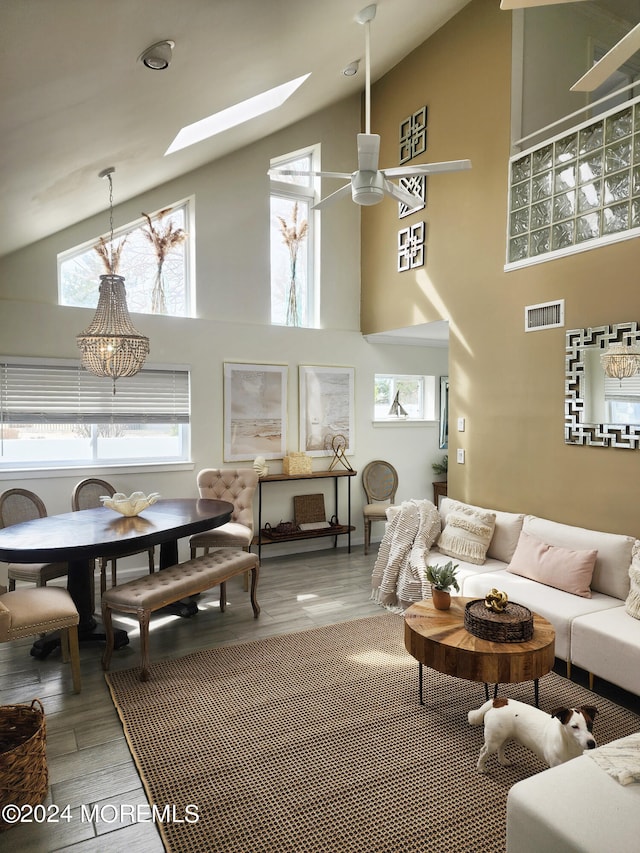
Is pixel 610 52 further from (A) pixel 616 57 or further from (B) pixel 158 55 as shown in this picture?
(B) pixel 158 55

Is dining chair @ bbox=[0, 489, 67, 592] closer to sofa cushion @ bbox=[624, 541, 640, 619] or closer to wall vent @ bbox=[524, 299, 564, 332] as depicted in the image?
sofa cushion @ bbox=[624, 541, 640, 619]

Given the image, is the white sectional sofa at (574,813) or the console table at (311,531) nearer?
the white sectional sofa at (574,813)

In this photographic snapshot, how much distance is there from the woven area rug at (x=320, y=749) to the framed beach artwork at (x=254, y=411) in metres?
2.41

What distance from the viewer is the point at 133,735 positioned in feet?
8.53

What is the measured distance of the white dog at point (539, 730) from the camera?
2104mm

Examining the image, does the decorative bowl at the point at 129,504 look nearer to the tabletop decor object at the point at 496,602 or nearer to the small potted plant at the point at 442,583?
the small potted plant at the point at 442,583

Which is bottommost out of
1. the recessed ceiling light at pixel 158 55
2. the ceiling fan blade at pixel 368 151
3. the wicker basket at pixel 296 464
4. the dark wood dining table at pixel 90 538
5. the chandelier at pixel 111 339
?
the dark wood dining table at pixel 90 538

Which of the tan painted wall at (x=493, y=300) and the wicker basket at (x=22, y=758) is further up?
the tan painted wall at (x=493, y=300)

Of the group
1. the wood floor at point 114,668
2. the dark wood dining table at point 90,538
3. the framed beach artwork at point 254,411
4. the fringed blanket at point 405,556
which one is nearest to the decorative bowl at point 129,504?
the dark wood dining table at point 90,538

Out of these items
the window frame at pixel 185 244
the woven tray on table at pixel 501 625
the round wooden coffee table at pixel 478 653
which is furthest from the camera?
the window frame at pixel 185 244

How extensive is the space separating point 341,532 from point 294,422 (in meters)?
1.29

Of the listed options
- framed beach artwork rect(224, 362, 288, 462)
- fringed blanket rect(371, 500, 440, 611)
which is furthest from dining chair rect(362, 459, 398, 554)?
fringed blanket rect(371, 500, 440, 611)

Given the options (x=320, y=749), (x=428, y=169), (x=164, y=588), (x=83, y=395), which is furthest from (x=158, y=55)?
(x=320, y=749)

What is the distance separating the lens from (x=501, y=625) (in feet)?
8.64
